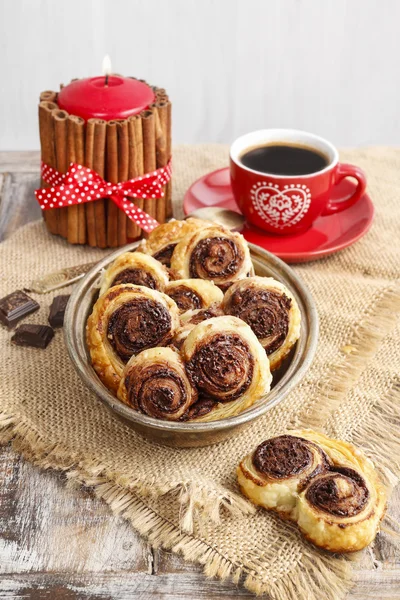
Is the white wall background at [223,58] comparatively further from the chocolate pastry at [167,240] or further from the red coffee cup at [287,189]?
the chocolate pastry at [167,240]

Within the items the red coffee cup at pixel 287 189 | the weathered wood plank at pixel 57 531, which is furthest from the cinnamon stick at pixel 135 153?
the weathered wood plank at pixel 57 531

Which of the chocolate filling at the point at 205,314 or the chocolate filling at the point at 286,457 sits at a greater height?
the chocolate filling at the point at 205,314

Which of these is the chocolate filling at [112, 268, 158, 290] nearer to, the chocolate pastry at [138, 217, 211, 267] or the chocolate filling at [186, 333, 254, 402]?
the chocolate pastry at [138, 217, 211, 267]

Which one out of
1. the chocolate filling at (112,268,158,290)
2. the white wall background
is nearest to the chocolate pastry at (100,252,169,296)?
the chocolate filling at (112,268,158,290)

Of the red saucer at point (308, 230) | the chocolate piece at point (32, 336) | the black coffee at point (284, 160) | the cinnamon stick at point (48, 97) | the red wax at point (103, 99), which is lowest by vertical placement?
the chocolate piece at point (32, 336)

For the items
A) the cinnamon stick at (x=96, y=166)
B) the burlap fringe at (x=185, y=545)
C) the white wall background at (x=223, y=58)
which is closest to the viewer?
the burlap fringe at (x=185, y=545)

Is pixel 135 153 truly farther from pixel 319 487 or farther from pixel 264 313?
pixel 319 487
